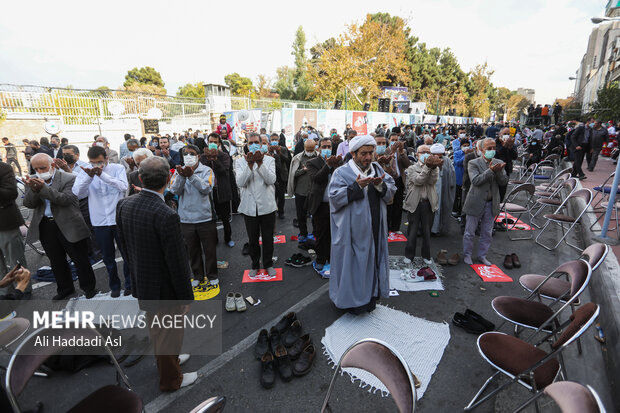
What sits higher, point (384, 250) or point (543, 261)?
point (384, 250)

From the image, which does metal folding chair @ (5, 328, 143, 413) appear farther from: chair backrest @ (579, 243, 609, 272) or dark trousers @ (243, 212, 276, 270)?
chair backrest @ (579, 243, 609, 272)

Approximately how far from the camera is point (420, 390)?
8.75 ft

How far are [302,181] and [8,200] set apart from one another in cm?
420

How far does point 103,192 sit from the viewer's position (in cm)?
397

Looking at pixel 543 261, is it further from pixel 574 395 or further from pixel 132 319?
pixel 132 319

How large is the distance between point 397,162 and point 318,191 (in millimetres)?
2042

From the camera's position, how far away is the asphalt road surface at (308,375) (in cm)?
257

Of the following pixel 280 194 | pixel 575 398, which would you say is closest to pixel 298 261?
pixel 280 194

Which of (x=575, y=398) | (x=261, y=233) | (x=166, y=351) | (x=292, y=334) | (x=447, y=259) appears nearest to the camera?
(x=575, y=398)

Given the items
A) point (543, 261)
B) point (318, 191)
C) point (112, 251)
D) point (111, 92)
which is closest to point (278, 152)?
point (318, 191)

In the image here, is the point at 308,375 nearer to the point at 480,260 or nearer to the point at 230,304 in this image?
the point at 230,304

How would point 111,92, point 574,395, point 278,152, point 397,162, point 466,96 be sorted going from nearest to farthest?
point 574,395 → point 397,162 → point 278,152 → point 111,92 → point 466,96

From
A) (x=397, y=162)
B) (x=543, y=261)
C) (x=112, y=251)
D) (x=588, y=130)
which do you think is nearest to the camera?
(x=112, y=251)

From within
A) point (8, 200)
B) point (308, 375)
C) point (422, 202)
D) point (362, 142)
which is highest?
point (362, 142)
